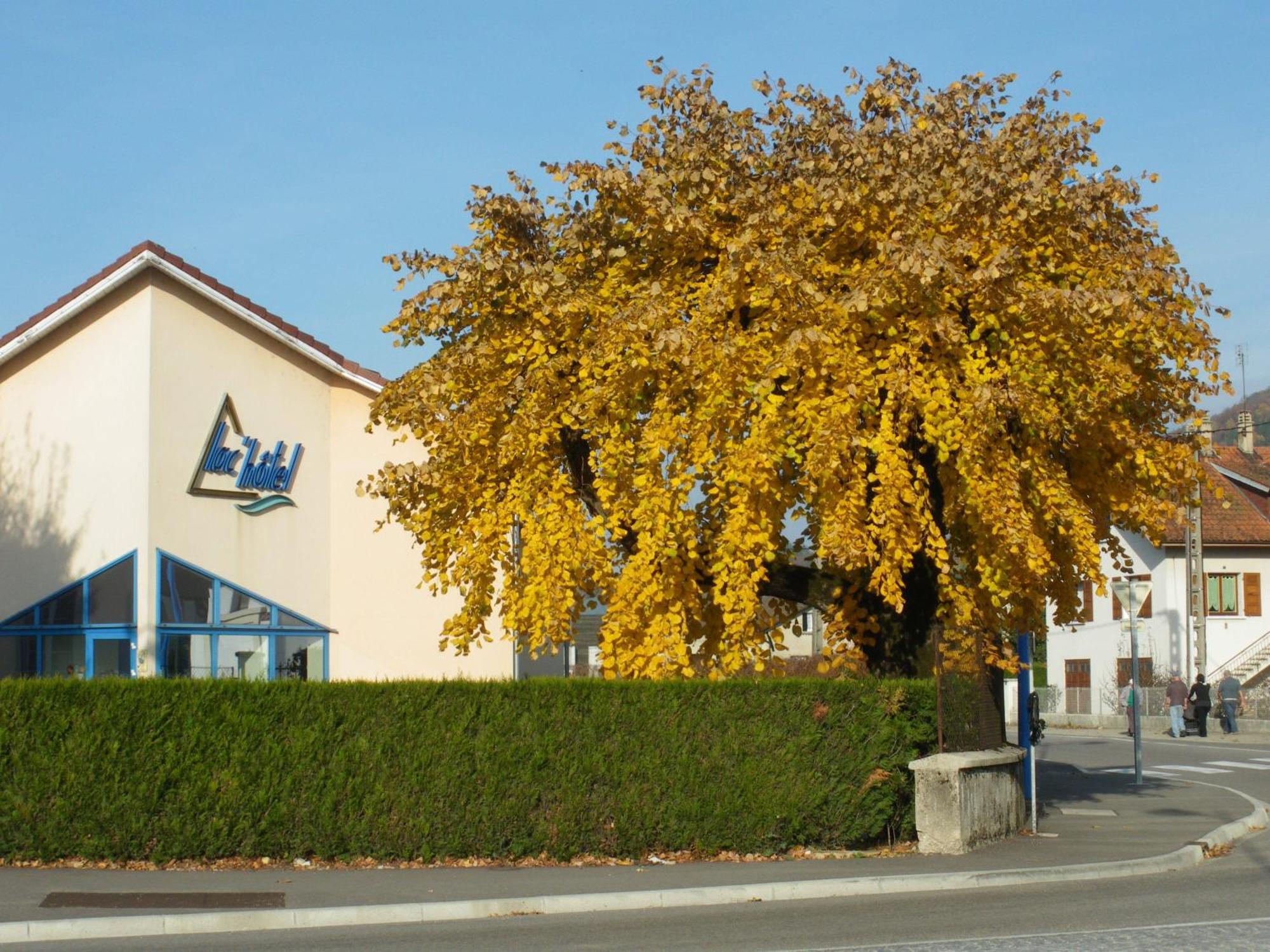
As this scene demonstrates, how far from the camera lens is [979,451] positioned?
14250mm

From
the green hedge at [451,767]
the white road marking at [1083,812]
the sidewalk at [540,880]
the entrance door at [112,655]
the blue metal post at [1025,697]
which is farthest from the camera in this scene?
the entrance door at [112,655]

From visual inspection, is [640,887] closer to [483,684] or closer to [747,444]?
[483,684]

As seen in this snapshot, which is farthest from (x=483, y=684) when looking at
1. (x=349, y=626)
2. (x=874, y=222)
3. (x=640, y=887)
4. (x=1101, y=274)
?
(x=349, y=626)

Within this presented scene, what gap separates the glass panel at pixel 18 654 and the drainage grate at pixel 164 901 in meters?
11.7

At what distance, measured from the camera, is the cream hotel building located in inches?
873

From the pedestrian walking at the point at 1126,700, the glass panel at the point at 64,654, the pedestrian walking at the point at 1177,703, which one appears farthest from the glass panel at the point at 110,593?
the pedestrian walking at the point at 1126,700

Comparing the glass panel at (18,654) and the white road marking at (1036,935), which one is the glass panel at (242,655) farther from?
the white road marking at (1036,935)

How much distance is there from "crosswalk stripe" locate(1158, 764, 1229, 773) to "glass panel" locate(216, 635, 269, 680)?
17.2 m

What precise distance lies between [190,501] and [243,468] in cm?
107

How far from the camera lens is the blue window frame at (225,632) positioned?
877 inches

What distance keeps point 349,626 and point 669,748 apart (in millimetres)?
10989

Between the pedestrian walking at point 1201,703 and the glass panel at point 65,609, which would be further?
the pedestrian walking at point 1201,703

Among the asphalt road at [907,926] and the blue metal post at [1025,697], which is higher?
the blue metal post at [1025,697]

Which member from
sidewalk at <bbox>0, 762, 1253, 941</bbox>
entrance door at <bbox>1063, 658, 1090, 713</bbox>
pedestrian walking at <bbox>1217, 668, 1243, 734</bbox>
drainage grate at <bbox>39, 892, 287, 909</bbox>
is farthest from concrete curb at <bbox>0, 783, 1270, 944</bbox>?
entrance door at <bbox>1063, 658, 1090, 713</bbox>
